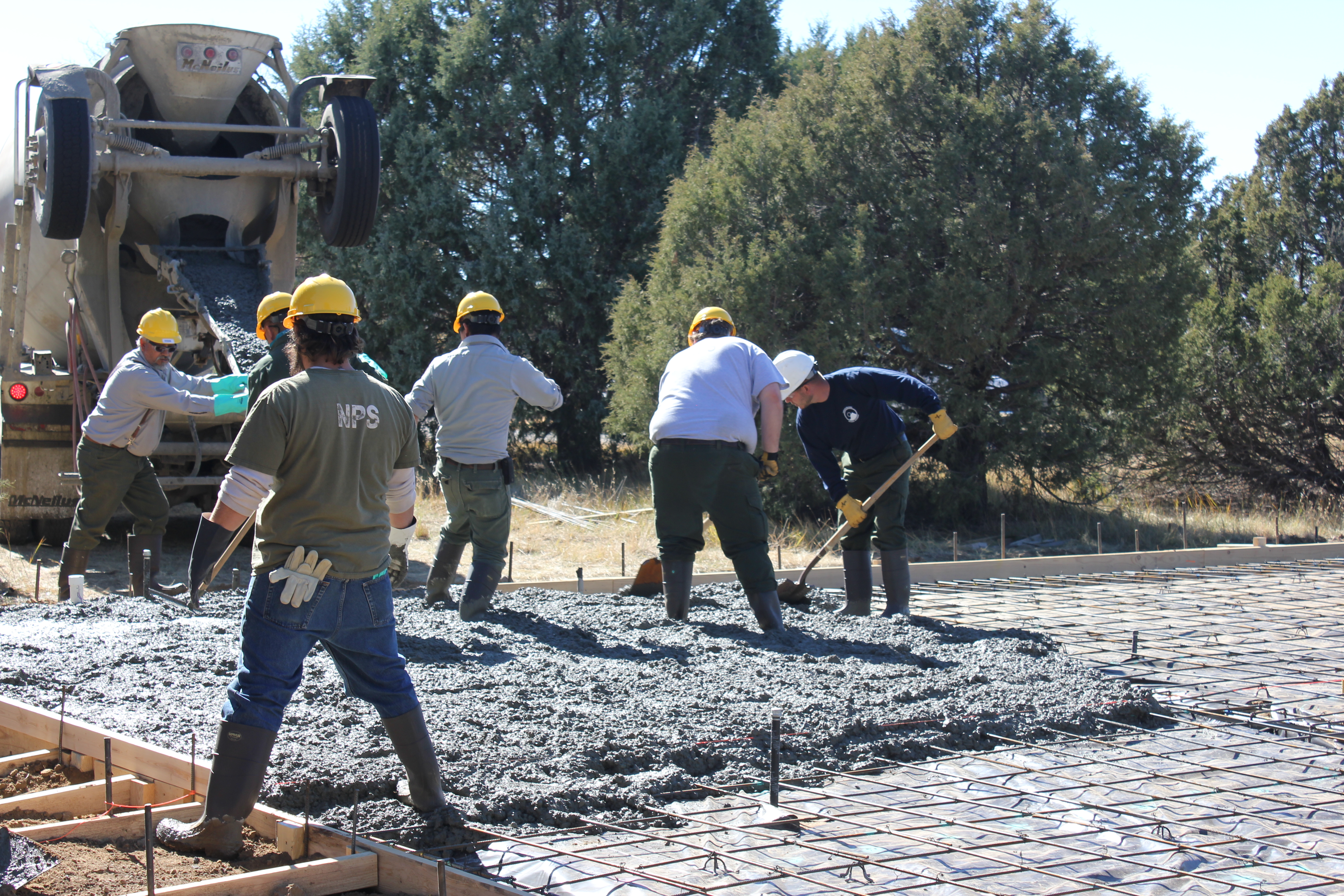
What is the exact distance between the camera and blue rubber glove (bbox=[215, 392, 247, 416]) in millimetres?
6066

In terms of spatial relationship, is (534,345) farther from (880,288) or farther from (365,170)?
(365,170)

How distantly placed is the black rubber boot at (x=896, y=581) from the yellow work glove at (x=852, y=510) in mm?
212

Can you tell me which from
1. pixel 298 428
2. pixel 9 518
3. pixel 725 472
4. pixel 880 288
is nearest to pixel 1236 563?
pixel 880 288

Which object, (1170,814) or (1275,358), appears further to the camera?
(1275,358)

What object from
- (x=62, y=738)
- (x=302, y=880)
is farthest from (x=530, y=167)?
(x=302, y=880)

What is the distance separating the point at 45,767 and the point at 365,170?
5.12 metres

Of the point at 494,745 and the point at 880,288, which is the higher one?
the point at 880,288

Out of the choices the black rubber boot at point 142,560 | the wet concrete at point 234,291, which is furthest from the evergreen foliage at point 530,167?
the black rubber boot at point 142,560

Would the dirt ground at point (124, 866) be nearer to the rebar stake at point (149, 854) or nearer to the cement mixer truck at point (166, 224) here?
the rebar stake at point (149, 854)

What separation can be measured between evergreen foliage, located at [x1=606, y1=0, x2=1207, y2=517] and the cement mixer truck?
13.3 feet

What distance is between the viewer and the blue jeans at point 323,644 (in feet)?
9.18

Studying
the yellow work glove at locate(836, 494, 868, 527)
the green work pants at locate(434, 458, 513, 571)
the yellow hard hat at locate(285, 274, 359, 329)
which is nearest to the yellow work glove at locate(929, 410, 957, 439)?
the yellow work glove at locate(836, 494, 868, 527)

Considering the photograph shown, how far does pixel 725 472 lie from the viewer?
514cm

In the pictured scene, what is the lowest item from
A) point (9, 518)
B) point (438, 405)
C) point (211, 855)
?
point (211, 855)
